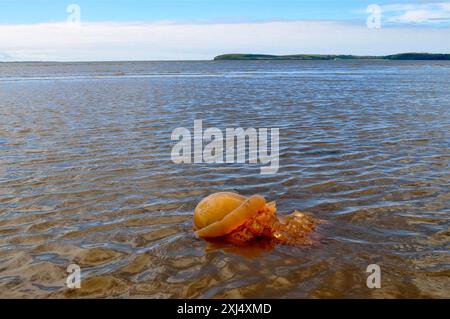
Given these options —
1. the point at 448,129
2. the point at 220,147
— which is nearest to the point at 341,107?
the point at 448,129

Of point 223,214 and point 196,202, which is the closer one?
point 223,214

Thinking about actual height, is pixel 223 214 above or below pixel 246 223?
above

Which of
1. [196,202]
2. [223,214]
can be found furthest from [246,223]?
[196,202]

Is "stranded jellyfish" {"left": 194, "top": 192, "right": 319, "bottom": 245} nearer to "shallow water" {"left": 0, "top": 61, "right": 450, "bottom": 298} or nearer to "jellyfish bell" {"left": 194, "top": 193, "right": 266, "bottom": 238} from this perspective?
"jellyfish bell" {"left": 194, "top": 193, "right": 266, "bottom": 238}

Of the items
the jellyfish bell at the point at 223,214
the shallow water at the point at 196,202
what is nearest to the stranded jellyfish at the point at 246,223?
the jellyfish bell at the point at 223,214

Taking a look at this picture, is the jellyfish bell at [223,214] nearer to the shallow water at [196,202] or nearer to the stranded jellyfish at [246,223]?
the stranded jellyfish at [246,223]

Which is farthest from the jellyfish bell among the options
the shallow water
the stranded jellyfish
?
the shallow water

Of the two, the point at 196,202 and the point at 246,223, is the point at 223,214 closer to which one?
the point at 246,223

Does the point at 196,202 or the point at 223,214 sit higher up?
the point at 223,214

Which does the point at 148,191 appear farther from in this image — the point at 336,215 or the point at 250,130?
the point at 250,130
